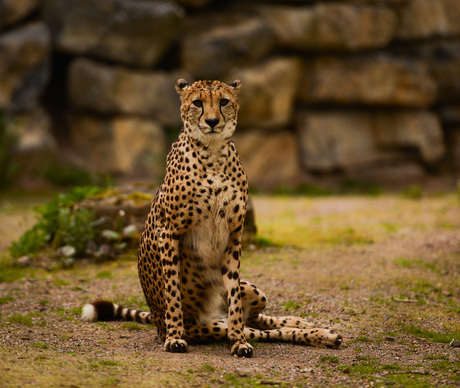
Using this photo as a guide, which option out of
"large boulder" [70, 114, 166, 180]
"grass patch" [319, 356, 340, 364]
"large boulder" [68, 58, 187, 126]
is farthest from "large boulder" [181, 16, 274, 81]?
"grass patch" [319, 356, 340, 364]

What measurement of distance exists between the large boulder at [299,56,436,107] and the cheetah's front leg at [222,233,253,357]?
758 centimetres

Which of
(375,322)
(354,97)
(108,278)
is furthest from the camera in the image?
(354,97)

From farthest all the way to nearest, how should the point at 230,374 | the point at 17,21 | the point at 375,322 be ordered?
the point at 17,21 < the point at 375,322 < the point at 230,374

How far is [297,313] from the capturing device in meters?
4.39

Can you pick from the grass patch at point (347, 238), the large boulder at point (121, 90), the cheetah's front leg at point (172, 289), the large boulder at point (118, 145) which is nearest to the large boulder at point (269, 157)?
the large boulder at point (121, 90)

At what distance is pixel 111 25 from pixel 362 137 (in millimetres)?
4462

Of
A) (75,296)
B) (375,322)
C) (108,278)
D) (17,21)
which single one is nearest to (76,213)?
(108,278)

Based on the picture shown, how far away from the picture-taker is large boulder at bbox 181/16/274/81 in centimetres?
1023

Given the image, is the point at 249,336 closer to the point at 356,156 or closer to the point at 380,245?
the point at 380,245

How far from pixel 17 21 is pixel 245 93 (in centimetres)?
342

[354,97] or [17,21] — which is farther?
[354,97]

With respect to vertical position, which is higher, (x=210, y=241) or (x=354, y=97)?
(x=354, y=97)

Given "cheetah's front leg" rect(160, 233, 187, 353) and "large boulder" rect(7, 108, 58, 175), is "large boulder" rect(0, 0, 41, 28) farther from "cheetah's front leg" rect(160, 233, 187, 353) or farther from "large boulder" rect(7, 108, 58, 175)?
"cheetah's front leg" rect(160, 233, 187, 353)

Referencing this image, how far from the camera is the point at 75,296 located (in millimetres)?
4848
